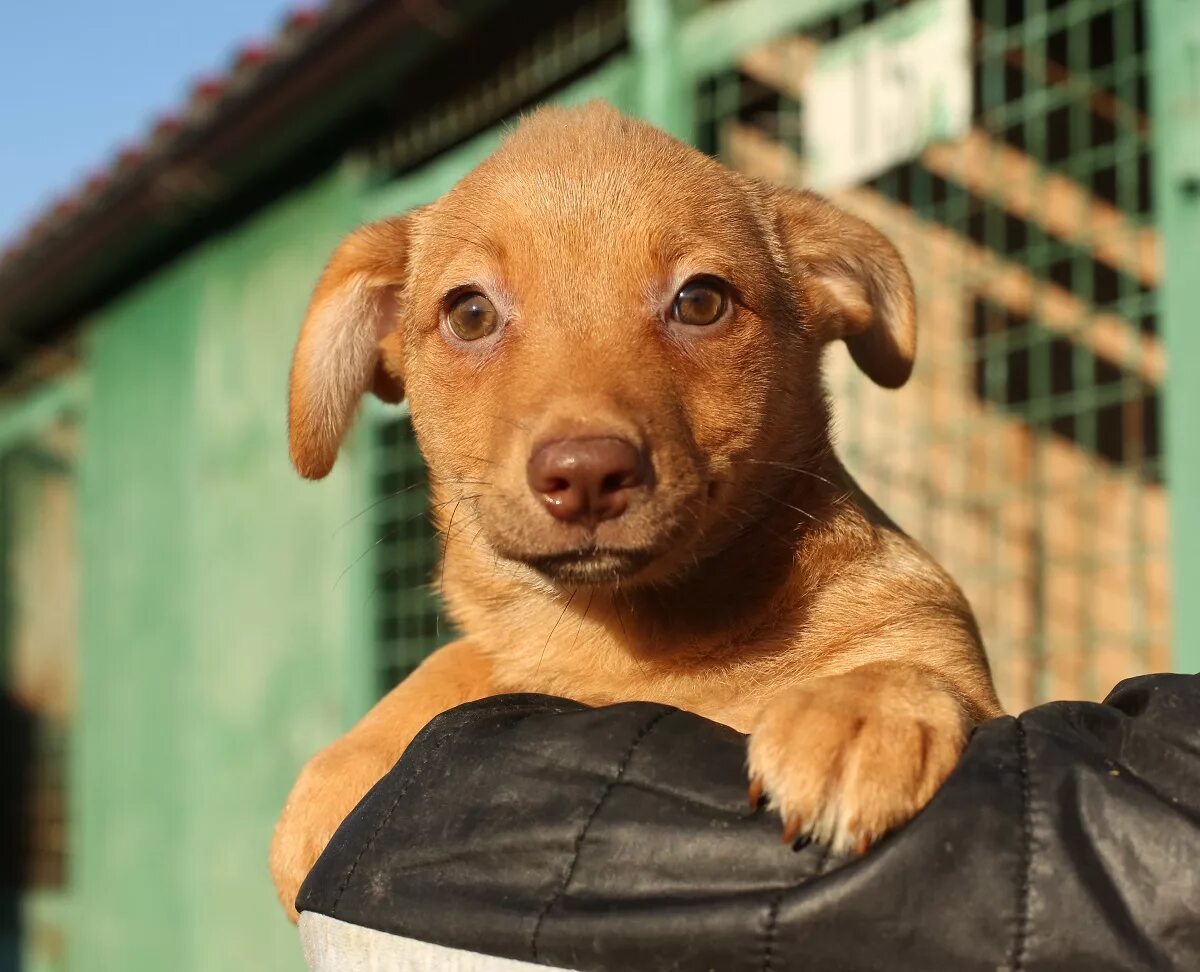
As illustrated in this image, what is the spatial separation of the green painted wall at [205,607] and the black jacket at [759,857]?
16.9 feet

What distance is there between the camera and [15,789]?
1093cm

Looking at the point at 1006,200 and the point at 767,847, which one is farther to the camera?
the point at 1006,200

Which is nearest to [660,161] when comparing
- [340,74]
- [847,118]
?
[847,118]

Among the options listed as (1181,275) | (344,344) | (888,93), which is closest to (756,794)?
(344,344)

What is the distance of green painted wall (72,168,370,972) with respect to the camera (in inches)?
273

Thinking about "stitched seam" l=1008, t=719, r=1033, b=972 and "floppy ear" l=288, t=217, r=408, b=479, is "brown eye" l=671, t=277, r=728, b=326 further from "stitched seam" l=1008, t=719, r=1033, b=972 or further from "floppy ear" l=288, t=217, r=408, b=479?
"stitched seam" l=1008, t=719, r=1033, b=972

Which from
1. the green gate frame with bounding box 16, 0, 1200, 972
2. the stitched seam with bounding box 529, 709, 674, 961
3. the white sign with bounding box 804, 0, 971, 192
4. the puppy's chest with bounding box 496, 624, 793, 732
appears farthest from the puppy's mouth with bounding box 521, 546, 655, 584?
the green gate frame with bounding box 16, 0, 1200, 972

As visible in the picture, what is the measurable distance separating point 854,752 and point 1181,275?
253 centimetres

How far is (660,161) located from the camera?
252 centimetres

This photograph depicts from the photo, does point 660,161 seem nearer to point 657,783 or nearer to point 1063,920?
point 657,783

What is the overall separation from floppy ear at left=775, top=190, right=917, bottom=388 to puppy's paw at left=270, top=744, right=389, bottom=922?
121cm

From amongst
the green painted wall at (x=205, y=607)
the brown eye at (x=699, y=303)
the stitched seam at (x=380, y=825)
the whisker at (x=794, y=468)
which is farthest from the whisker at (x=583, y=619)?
the green painted wall at (x=205, y=607)

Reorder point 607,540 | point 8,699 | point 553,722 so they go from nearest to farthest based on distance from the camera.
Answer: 1. point 553,722
2. point 607,540
3. point 8,699

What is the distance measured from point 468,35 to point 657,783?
5333 millimetres
